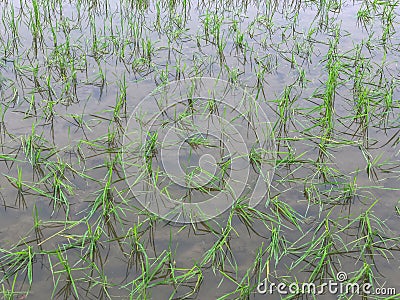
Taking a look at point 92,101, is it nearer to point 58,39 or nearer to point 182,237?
point 58,39

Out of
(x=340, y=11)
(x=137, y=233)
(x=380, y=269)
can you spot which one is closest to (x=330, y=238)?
(x=380, y=269)

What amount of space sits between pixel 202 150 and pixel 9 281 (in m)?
1.57

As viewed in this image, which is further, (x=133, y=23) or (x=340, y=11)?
(x=340, y=11)

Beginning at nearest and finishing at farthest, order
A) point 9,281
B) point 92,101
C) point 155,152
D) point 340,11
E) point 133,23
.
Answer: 1. point 9,281
2. point 155,152
3. point 92,101
4. point 133,23
5. point 340,11

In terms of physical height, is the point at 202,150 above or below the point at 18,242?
above

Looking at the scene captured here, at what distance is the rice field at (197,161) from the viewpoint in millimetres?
2389

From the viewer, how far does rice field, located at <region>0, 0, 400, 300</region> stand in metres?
2.39

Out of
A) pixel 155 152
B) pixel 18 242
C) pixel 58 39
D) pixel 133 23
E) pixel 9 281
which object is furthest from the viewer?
pixel 133 23

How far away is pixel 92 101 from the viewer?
12.9 feet

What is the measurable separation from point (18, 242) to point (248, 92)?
2396mm

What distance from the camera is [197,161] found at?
10.5 ft

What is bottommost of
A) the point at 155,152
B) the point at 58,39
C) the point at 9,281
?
the point at 9,281

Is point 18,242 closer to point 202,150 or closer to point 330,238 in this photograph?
point 202,150

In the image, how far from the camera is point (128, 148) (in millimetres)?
3289
